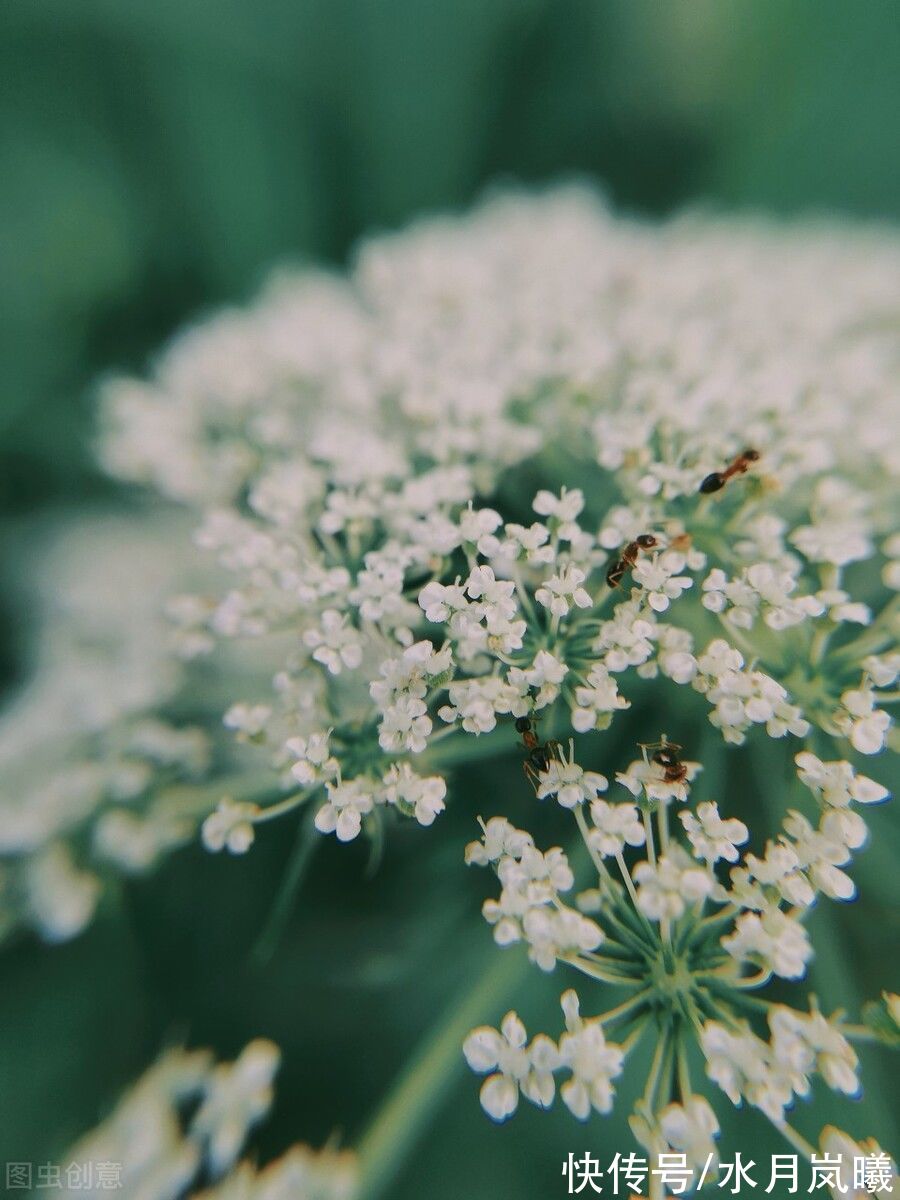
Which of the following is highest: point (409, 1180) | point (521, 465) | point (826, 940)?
point (521, 465)

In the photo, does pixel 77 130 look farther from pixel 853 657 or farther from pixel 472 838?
pixel 853 657

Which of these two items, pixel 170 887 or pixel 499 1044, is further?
pixel 170 887

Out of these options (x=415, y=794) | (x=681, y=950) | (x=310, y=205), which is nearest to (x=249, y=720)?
A: (x=415, y=794)

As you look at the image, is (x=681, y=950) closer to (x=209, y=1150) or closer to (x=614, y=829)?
(x=614, y=829)

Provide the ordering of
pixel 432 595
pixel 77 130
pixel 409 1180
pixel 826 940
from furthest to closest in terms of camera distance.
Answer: pixel 77 130 < pixel 409 1180 < pixel 826 940 < pixel 432 595

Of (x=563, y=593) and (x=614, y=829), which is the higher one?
(x=563, y=593)

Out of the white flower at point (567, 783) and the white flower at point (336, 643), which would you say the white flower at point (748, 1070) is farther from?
the white flower at point (336, 643)

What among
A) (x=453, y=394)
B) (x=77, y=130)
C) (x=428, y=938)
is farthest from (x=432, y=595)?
(x=77, y=130)
